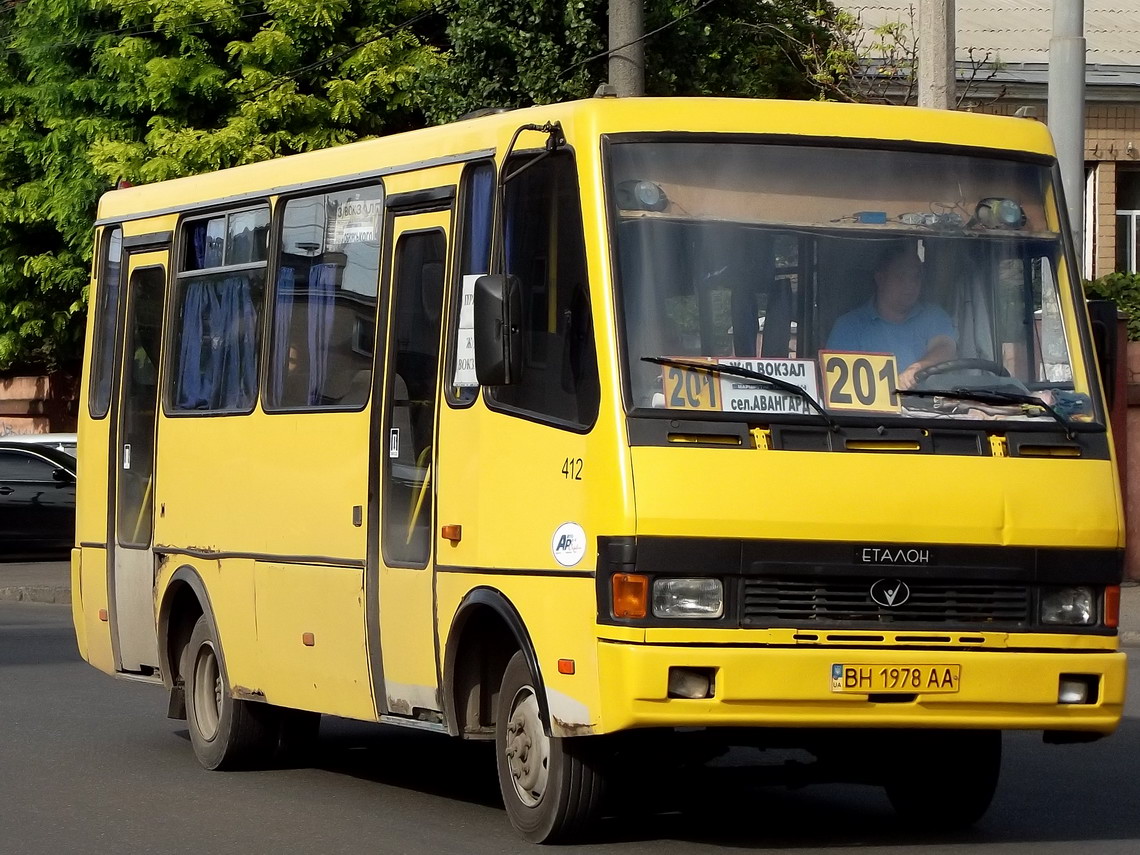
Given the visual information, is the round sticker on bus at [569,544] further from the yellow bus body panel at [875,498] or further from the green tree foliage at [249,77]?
the green tree foliage at [249,77]

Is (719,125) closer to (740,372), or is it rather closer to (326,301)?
(740,372)

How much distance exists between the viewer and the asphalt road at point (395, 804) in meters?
8.54

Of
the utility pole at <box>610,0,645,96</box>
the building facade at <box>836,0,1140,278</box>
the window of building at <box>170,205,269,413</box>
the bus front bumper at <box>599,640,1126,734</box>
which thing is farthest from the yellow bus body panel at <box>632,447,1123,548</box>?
the building facade at <box>836,0,1140,278</box>

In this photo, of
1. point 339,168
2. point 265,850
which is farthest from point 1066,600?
point 339,168

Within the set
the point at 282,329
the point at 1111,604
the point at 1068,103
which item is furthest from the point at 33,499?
the point at 1111,604

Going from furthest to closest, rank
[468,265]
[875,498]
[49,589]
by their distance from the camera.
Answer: [49,589] → [468,265] → [875,498]

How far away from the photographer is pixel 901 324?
8242 millimetres

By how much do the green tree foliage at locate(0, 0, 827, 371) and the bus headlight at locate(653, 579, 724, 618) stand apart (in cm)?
1434

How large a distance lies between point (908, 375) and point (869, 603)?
86 cm

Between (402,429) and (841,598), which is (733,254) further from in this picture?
(402,429)

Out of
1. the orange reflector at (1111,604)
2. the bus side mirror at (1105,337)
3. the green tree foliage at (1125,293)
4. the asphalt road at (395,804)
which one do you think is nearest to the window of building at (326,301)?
the asphalt road at (395,804)

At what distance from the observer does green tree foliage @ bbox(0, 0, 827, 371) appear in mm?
22578

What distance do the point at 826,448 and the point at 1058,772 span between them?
11.6ft

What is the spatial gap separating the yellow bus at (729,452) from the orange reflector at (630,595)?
2 cm
